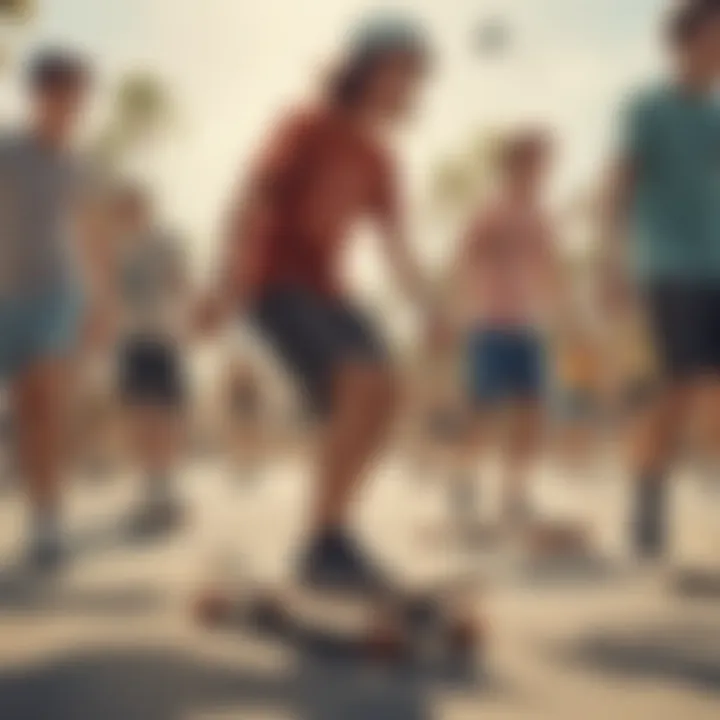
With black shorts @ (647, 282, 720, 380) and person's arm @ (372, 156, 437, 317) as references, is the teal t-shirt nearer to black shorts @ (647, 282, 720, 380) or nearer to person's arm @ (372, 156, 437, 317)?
black shorts @ (647, 282, 720, 380)

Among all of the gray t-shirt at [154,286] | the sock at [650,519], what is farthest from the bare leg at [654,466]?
the gray t-shirt at [154,286]

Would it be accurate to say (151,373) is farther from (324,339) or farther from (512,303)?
(512,303)

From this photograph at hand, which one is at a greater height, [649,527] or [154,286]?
[154,286]

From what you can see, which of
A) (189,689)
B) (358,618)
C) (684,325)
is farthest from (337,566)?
(684,325)

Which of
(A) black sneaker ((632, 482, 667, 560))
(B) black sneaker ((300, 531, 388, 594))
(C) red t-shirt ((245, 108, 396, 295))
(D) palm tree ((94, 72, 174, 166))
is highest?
(D) palm tree ((94, 72, 174, 166))

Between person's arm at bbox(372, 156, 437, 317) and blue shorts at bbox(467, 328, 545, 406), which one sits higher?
person's arm at bbox(372, 156, 437, 317)

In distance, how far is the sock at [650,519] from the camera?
3.69 feet

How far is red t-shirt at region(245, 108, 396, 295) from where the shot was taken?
1.13m

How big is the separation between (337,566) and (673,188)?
18.9 inches

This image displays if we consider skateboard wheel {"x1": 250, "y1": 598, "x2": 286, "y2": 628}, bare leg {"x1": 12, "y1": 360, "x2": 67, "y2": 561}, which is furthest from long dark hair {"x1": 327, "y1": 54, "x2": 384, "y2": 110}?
skateboard wheel {"x1": 250, "y1": 598, "x2": 286, "y2": 628}

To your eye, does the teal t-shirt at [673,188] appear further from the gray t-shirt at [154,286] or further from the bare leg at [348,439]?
the gray t-shirt at [154,286]

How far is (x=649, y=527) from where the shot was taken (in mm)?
1124

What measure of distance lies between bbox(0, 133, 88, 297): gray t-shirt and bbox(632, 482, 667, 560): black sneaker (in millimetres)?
561

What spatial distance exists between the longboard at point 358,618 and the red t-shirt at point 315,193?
0.92 feet
